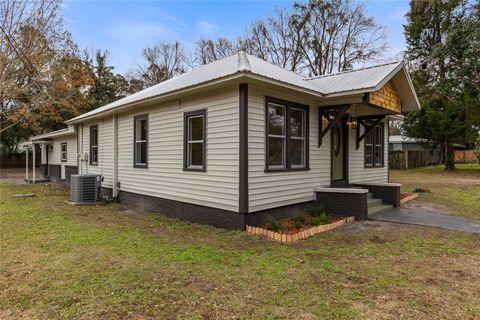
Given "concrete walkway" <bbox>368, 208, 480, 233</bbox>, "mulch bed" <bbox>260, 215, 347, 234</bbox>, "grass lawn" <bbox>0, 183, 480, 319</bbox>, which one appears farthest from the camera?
"concrete walkway" <bbox>368, 208, 480, 233</bbox>

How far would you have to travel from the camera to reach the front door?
8.44 meters

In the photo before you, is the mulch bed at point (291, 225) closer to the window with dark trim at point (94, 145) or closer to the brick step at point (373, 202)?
the brick step at point (373, 202)

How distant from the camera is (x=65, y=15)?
16.0m

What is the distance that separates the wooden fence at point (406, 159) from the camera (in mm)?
25781

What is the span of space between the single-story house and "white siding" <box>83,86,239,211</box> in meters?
0.02

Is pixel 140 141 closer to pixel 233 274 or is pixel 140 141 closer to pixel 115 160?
pixel 115 160

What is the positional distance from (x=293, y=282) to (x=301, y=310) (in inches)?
25.3

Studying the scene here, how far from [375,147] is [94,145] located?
10289 mm

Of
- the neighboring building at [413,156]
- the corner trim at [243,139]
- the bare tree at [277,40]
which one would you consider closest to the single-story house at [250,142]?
the corner trim at [243,139]

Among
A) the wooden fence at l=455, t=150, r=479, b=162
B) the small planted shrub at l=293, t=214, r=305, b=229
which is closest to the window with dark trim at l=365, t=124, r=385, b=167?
the small planted shrub at l=293, t=214, r=305, b=229

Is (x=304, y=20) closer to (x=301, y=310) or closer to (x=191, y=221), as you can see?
(x=191, y=221)

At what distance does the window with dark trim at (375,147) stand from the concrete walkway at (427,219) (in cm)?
253

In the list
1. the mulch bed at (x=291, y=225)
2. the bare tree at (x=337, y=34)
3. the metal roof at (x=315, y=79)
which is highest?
the bare tree at (x=337, y=34)

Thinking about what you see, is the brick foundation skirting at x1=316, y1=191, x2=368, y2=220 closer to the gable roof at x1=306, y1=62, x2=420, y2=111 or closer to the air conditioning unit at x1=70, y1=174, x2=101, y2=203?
the gable roof at x1=306, y1=62, x2=420, y2=111
